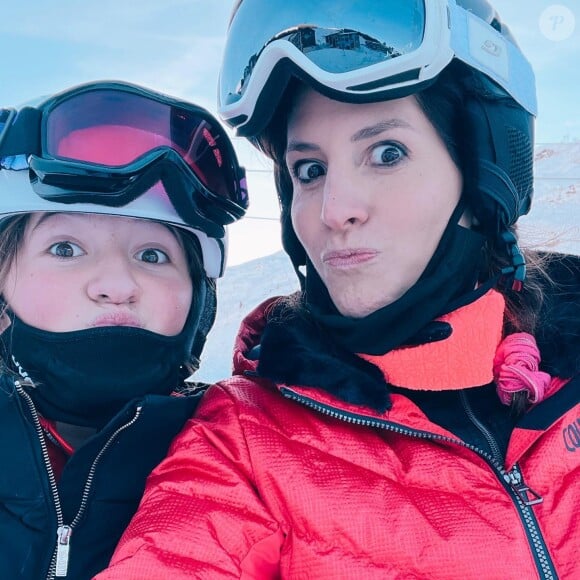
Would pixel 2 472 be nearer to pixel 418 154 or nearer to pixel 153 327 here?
pixel 153 327

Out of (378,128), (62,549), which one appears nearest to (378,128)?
(378,128)

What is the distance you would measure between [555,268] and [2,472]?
1.88 meters

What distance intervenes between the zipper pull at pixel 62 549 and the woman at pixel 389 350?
0.90 ft

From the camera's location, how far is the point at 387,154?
1.76m

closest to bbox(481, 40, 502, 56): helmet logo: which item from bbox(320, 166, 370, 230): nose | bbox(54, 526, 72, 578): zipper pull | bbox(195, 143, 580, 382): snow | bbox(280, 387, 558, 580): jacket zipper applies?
bbox(320, 166, 370, 230): nose

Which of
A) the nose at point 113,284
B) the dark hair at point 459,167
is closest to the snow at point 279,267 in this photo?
the dark hair at point 459,167

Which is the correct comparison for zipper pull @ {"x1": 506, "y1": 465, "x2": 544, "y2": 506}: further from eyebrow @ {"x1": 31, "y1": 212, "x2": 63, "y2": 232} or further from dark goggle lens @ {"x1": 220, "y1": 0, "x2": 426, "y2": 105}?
eyebrow @ {"x1": 31, "y1": 212, "x2": 63, "y2": 232}

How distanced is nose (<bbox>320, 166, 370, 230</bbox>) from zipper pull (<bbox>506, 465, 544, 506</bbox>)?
2.54 feet

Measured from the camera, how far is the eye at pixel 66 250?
1.92 metres

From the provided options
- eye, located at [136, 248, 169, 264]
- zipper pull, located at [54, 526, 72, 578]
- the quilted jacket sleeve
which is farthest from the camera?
eye, located at [136, 248, 169, 264]

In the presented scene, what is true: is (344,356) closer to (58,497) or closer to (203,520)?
(203,520)

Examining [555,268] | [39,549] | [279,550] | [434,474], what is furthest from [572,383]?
[39,549]

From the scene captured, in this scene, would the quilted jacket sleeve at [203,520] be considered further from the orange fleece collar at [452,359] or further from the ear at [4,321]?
the ear at [4,321]

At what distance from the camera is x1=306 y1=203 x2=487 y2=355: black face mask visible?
174 cm
